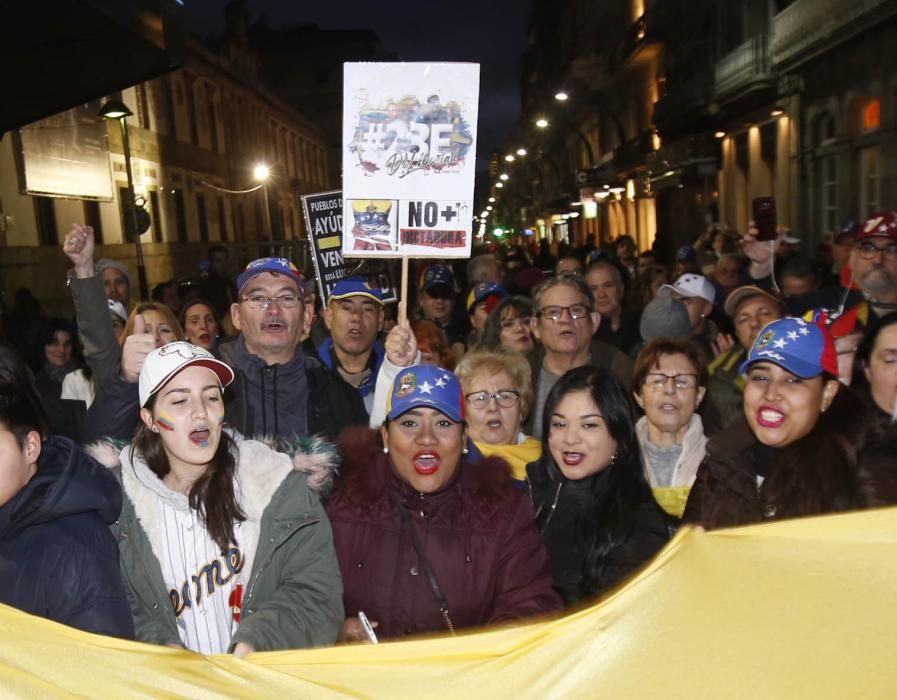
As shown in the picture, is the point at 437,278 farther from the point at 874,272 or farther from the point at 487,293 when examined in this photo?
the point at 874,272

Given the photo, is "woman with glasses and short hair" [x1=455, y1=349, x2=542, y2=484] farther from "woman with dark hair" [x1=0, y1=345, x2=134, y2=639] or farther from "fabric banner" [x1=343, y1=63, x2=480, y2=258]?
"woman with dark hair" [x1=0, y1=345, x2=134, y2=639]

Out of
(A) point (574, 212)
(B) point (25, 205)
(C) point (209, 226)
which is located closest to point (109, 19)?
(B) point (25, 205)

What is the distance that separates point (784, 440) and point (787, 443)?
0.02 meters

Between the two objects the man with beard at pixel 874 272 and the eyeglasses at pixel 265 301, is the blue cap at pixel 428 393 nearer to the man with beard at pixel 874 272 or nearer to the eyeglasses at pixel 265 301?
the eyeglasses at pixel 265 301

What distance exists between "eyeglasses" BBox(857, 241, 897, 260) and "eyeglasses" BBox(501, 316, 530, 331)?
227 centimetres

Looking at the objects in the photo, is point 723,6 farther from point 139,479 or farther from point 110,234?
point 139,479

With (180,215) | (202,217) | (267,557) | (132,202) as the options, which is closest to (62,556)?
(267,557)

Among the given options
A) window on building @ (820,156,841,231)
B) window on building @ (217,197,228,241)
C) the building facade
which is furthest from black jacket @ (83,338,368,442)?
window on building @ (217,197,228,241)

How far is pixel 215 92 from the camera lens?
118 ft

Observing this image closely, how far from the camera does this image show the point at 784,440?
10.1ft

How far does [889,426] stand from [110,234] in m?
23.0

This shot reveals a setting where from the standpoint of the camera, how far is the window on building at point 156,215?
27125 mm

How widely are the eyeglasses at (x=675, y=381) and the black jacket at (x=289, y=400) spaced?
150 centimetres

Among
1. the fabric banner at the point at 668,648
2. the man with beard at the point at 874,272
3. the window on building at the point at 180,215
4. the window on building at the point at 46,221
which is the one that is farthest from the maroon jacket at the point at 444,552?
the window on building at the point at 180,215
